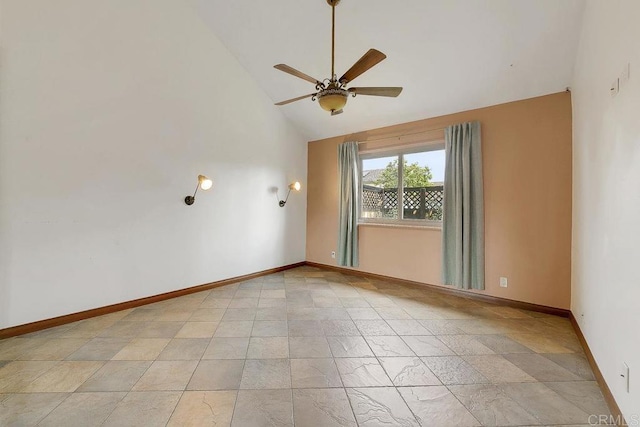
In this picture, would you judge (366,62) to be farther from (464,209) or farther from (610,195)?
(464,209)

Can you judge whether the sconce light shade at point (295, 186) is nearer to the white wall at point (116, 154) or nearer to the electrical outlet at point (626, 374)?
the white wall at point (116, 154)

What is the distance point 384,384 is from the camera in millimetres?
1858

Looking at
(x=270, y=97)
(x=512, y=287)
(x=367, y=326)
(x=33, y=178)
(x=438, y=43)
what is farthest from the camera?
(x=270, y=97)

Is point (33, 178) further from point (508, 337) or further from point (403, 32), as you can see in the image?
point (508, 337)

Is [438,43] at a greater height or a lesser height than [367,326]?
greater

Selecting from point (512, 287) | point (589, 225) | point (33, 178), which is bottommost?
point (512, 287)

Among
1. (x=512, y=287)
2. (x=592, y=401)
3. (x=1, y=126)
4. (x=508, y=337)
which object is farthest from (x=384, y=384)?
(x=1, y=126)

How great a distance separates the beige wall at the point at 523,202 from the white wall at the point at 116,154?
297cm

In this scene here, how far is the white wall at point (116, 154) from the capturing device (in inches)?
98.4

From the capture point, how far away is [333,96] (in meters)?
2.32

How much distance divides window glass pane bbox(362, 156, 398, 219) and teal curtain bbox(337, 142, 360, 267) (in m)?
0.19

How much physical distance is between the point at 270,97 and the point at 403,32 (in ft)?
8.19

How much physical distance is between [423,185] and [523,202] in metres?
1.31

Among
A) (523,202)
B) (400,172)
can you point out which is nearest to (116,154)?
(400,172)
